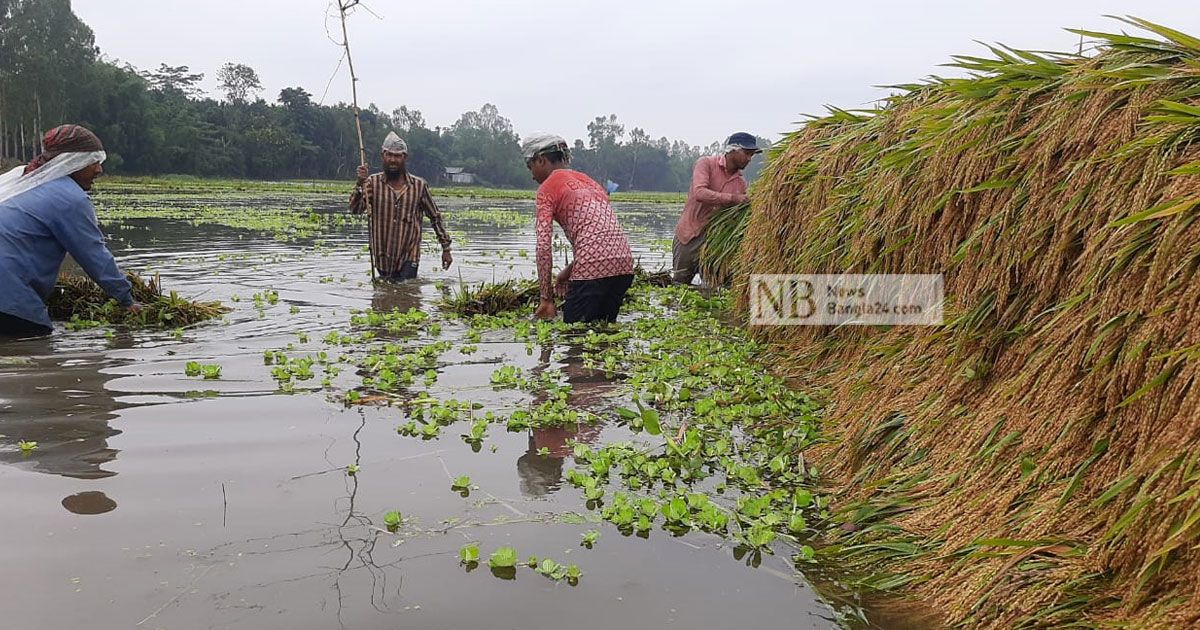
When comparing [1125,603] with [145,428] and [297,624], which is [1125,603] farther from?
[145,428]

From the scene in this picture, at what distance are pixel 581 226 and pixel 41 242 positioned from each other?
4.15m

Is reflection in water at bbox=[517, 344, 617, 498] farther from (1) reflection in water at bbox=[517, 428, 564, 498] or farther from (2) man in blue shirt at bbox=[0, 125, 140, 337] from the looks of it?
(2) man in blue shirt at bbox=[0, 125, 140, 337]

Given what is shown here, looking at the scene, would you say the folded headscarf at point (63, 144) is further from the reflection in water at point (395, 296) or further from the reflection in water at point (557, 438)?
the reflection in water at point (557, 438)

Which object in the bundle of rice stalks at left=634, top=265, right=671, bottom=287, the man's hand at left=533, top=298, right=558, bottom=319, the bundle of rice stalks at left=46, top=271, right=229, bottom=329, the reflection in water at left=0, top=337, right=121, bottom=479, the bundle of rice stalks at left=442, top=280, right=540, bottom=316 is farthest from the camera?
the bundle of rice stalks at left=634, top=265, right=671, bottom=287

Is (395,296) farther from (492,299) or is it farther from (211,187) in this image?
(211,187)

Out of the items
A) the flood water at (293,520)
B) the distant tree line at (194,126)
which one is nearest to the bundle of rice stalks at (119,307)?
the flood water at (293,520)

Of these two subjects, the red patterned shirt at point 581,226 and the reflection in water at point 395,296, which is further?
the reflection in water at point 395,296

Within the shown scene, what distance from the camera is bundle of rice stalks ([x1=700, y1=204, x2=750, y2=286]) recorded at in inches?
360

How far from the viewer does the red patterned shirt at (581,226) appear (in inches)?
271

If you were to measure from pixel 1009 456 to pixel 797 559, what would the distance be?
818mm

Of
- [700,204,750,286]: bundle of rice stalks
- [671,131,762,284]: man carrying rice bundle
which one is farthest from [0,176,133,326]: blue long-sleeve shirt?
[700,204,750,286]: bundle of rice stalks

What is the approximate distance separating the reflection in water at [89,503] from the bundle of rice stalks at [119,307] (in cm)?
384

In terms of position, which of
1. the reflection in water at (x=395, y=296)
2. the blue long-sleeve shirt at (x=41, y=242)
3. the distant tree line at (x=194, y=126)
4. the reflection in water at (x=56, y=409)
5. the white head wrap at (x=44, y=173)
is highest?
the distant tree line at (x=194, y=126)

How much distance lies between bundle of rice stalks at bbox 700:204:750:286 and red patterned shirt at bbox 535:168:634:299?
2390 millimetres
